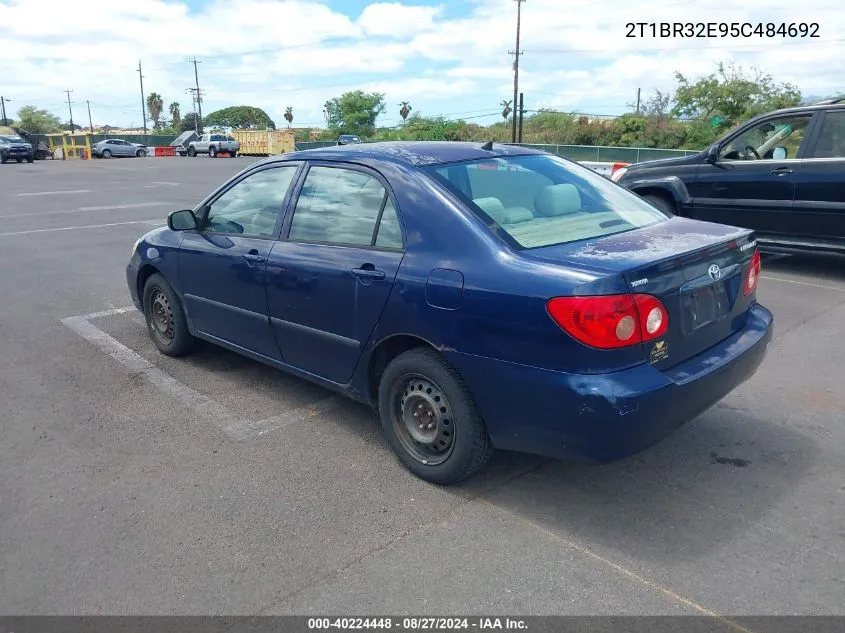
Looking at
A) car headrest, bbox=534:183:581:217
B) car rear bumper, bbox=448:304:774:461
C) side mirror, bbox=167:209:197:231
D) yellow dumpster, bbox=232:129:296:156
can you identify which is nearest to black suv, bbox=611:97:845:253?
car headrest, bbox=534:183:581:217

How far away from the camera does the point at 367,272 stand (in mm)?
3539

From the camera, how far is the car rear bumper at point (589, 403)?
2.82 metres

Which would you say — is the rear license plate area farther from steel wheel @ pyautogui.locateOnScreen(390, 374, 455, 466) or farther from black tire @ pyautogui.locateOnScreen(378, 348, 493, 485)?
steel wheel @ pyautogui.locateOnScreen(390, 374, 455, 466)

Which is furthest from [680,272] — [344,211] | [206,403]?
[206,403]

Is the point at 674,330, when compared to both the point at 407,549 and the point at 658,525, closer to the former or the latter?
the point at 658,525

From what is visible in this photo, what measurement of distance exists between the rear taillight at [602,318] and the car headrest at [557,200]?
37.5 inches

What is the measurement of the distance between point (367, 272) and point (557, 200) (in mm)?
1111

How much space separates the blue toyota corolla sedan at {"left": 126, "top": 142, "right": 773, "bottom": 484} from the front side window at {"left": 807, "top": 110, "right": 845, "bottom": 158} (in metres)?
4.51

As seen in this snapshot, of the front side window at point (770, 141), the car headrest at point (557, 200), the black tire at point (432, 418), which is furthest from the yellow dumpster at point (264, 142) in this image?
the black tire at point (432, 418)

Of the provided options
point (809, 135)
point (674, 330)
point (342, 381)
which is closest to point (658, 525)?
point (674, 330)

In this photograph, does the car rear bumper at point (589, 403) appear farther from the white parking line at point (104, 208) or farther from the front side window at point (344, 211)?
the white parking line at point (104, 208)

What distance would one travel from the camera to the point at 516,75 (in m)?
50.7

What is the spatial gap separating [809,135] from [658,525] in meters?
6.17

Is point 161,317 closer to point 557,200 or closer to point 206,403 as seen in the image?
point 206,403
